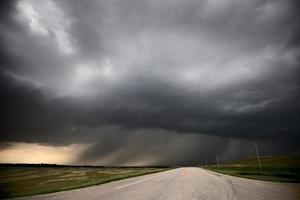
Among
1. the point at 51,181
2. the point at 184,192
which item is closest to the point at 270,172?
the point at 184,192

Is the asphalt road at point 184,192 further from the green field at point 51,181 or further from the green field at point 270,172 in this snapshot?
the green field at point 270,172

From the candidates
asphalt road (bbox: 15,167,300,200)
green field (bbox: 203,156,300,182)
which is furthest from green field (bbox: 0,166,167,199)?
green field (bbox: 203,156,300,182)

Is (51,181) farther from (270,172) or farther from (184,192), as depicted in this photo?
(270,172)

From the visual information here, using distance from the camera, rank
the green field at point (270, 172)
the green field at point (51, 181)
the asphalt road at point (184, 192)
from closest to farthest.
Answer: the asphalt road at point (184, 192)
the green field at point (51, 181)
the green field at point (270, 172)

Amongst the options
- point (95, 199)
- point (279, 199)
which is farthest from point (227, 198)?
point (95, 199)

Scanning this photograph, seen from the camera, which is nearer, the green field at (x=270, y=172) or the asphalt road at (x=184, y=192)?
the asphalt road at (x=184, y=192)

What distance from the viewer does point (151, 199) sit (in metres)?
10.2

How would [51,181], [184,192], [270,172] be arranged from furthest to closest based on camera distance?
[270,172], [51,181], [184,192]

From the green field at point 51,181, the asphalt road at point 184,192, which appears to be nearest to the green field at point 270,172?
the asphalt road at point 184,192

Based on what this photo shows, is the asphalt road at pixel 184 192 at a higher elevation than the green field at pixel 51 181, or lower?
lower

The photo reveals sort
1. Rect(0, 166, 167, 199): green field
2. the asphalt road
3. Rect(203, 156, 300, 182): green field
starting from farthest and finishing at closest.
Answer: Rect(203, 156, 300, 182): green field
Rect(0, 166, 167, 199): green field
the asphalt road

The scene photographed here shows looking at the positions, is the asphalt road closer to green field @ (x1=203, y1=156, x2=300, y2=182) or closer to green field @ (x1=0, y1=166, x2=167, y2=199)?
green field @ (x1=0, y1=166, x2=167, y2=199)

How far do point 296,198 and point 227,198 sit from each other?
3089 mm

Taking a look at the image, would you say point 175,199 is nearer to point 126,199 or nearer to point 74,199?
point 126,199
